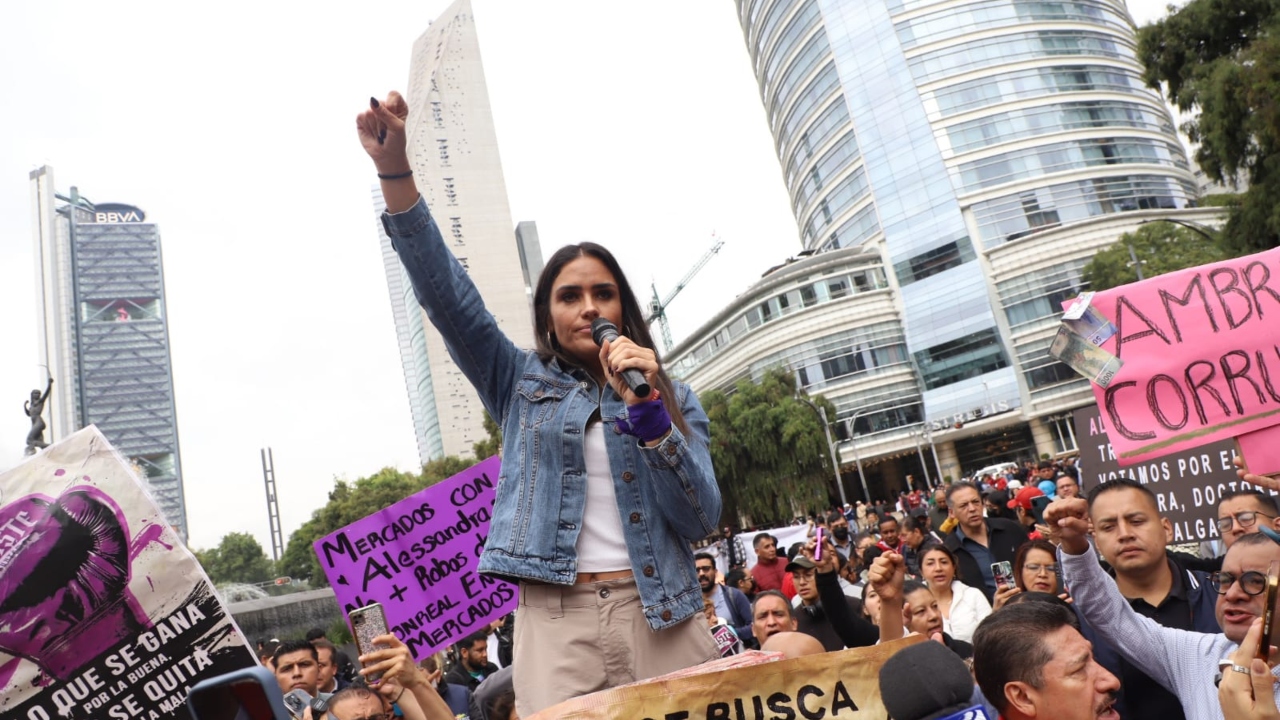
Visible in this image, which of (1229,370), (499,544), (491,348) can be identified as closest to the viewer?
(499,544)

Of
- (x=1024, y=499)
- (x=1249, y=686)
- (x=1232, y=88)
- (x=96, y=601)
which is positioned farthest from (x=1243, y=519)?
(x=1232, y=88)

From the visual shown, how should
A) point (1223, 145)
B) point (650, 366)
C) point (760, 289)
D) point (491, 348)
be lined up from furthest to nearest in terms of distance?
point (760, 289) < point (1223, 145) < point (491, 348) < point (650, 366)

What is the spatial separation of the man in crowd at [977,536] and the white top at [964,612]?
1.39 m

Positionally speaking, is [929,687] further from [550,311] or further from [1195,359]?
[1195,359]

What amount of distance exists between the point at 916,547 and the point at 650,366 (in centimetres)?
956

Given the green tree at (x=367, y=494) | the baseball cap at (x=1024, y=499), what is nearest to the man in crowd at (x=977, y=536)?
the baseball cap at (x=1024, y=499)

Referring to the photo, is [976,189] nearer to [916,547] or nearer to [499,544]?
[916,547]

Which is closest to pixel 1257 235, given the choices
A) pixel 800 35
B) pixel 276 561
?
pixel 800 35

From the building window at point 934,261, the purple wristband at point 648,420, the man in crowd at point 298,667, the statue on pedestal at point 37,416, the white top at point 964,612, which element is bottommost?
the white top at point 964,612

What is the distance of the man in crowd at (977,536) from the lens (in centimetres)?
722

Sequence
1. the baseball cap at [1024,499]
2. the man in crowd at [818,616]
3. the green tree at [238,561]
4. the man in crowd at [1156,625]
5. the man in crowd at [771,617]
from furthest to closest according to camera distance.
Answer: the green tree at [238,561] → the baseball cap at [1024,499] → the man in crowd at [771,617] → the man in crowd at [818,616] → the man in crowd at [1156,625]

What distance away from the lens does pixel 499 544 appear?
215 centimetres

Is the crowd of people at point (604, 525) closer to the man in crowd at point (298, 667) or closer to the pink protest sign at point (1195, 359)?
the pink protest sign at point (1195, 359)

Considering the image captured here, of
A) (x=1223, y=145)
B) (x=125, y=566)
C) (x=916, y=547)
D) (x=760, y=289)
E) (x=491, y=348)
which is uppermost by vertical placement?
(x=760, y=289)
